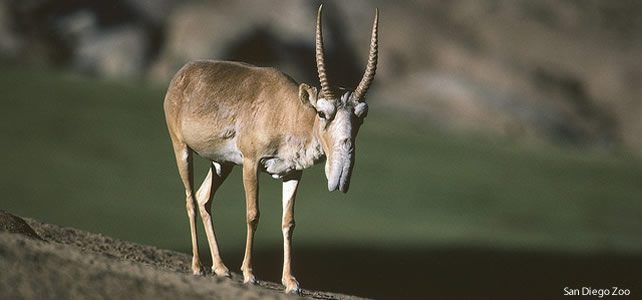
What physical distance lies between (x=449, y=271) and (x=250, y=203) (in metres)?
17.9

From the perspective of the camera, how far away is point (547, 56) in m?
46.5

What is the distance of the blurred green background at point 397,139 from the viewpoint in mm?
27297

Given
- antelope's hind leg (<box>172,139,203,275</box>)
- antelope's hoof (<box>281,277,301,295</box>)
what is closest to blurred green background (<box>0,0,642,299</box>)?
antelope's hind leg (<box>172,139,203,275</box>)

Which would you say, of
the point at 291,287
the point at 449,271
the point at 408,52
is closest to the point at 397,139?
the point at 408,52

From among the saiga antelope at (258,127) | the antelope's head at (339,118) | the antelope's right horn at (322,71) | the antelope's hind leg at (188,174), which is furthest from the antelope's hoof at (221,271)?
the antelope's right horn at (322,71)

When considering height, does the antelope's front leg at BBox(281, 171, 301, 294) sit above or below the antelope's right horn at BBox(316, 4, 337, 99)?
below

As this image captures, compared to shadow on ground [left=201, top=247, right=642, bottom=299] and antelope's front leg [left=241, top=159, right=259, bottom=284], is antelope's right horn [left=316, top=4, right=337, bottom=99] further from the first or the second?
shadow on ground [left=201, top=247, right=642, bottom=299]

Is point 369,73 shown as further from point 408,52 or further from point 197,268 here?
point 408,52

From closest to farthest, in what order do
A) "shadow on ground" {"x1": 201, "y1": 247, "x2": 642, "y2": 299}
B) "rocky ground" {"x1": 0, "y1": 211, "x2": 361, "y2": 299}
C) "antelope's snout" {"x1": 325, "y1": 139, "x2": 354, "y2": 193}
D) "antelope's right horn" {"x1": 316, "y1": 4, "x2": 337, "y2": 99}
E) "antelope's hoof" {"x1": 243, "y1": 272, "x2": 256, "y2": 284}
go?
"rocky ground" {"x1": 0, "y1": 211, "x2": 361, "y2": 299} → "antelope's snout" {"x1": 325, "y1": 139, "x2": 354, "y2": 193} → "antelope's right horn" {"x1": 316, "y1": 4, "x2": 337, "y2": 99} → "antelope's hoof" {"x1": 243, "y1": 272, "x2": 256, "y2": 284} → "shadow on ground" {"x1": 201, "y1": 247, "x2": 642, "y2": 299}

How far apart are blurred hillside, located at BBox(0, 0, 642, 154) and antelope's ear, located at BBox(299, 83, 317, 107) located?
31446 millimetres

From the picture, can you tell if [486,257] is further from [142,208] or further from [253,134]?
[253,134]

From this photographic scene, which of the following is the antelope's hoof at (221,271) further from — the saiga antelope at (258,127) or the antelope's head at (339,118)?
the antelope's head at (339,118)

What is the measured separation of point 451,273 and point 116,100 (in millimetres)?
14952

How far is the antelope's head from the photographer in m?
8.95
